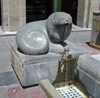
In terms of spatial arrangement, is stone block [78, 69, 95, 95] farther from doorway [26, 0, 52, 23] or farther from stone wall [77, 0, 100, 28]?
doorway [26, 0, 52, 23]

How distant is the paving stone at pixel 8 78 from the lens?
14.3 feet

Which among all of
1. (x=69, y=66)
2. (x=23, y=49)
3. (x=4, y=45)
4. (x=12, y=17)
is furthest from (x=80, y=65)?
(x=12, y=17)

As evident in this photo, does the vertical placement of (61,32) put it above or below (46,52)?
above

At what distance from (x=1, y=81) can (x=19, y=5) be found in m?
6.68

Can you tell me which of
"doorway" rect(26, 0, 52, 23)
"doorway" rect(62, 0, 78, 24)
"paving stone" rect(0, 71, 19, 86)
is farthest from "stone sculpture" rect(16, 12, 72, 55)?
"doorway" rect(62, 0, 78, 24)

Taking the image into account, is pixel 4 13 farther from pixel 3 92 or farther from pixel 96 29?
pixel 3 92

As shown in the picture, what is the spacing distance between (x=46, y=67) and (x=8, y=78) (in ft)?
3.78

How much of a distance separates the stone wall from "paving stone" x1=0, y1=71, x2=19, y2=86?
8895 mm

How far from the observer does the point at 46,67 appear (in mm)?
4160

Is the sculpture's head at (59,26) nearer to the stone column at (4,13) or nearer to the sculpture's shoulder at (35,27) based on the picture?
the sculpture's shoulder at (35,27)

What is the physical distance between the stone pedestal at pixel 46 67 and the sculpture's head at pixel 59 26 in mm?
461

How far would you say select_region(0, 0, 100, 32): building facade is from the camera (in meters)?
9.95

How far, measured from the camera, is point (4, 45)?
7.63 metres

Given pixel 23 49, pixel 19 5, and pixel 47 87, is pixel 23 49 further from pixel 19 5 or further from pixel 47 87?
pixel 19 5
